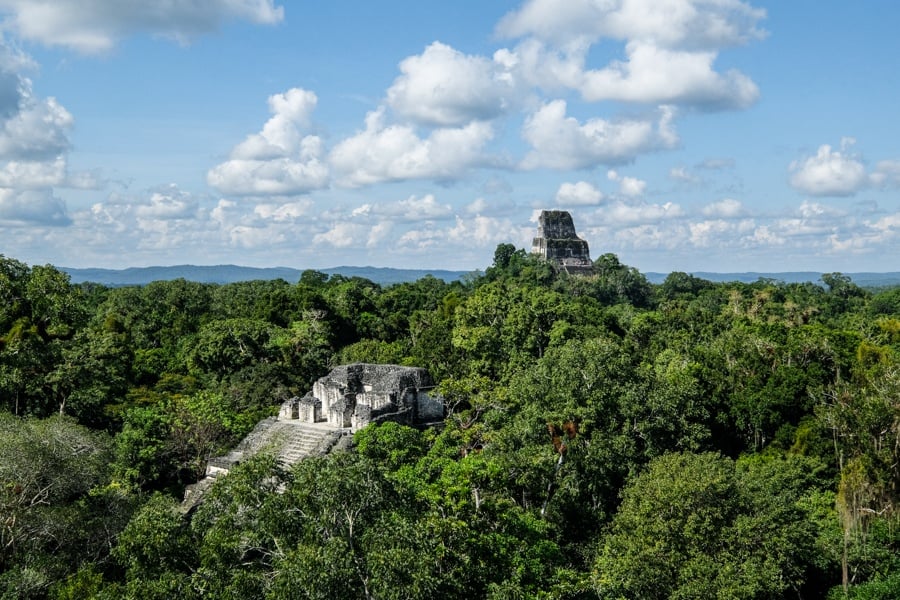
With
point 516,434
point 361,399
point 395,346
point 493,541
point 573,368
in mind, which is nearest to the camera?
point 493,541

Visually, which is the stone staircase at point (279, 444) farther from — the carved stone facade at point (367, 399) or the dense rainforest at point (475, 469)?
the dense rainforest at point (475, 469)

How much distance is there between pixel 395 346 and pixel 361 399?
32.2 ft

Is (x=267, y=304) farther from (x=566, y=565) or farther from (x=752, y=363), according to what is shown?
(x=566, y=565)

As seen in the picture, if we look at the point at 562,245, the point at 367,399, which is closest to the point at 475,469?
the point at 367,399

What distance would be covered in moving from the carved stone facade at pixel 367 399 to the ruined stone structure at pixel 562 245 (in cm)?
5241

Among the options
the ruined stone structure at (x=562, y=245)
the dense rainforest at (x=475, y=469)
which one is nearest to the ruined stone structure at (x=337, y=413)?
the dense rainforest at (x=475, y=469)

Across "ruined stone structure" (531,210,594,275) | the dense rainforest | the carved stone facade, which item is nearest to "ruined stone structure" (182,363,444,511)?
the carved stone facade

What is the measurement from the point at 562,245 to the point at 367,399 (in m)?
59.2

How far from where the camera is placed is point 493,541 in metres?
14.1

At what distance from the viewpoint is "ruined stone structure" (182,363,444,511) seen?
23.5 metres

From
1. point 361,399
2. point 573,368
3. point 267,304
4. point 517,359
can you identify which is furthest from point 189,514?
point 267,304

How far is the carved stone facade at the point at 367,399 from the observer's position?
2519 cm

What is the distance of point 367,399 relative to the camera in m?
26.7

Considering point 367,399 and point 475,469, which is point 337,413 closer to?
point 367,399
